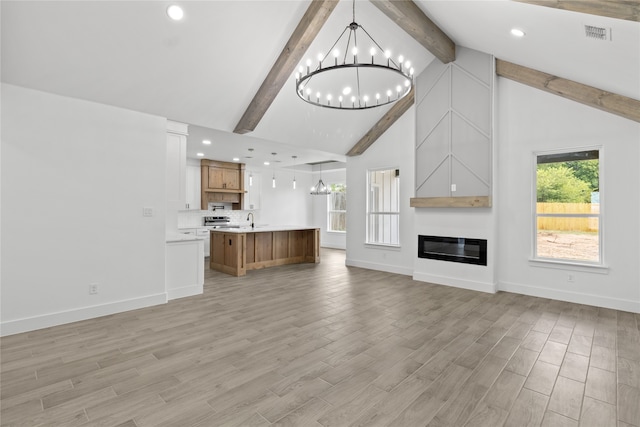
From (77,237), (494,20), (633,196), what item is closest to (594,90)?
(633,196)

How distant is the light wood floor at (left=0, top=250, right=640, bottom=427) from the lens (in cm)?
212

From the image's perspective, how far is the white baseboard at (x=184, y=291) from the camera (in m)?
4.82

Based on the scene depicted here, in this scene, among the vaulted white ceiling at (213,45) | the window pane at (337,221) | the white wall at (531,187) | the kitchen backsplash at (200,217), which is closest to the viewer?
the vaulted white ceiling at (213,45)

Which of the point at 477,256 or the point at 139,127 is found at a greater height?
the point at 139,127

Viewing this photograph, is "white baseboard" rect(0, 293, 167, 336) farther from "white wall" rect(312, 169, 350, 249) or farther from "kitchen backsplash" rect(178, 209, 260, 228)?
"white wall" rect(312, 169, 350, 249)

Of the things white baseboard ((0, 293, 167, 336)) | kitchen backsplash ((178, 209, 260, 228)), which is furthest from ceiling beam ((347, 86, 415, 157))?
white baseboard ((0, 293, 167, 336))

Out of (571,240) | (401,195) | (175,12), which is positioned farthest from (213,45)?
(571,240)

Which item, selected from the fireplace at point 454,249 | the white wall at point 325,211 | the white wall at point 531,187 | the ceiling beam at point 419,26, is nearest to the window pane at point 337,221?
the white wall at point 325,211

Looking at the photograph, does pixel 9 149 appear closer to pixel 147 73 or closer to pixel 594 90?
pixel 147 73

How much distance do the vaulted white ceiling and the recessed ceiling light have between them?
5 centimetres

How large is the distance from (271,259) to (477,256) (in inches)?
175

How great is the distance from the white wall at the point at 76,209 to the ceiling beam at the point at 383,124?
4132 millimetres

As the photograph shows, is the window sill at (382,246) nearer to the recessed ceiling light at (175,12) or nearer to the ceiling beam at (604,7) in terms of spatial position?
the ceiling beam at (604,7)

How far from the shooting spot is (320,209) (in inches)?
481
